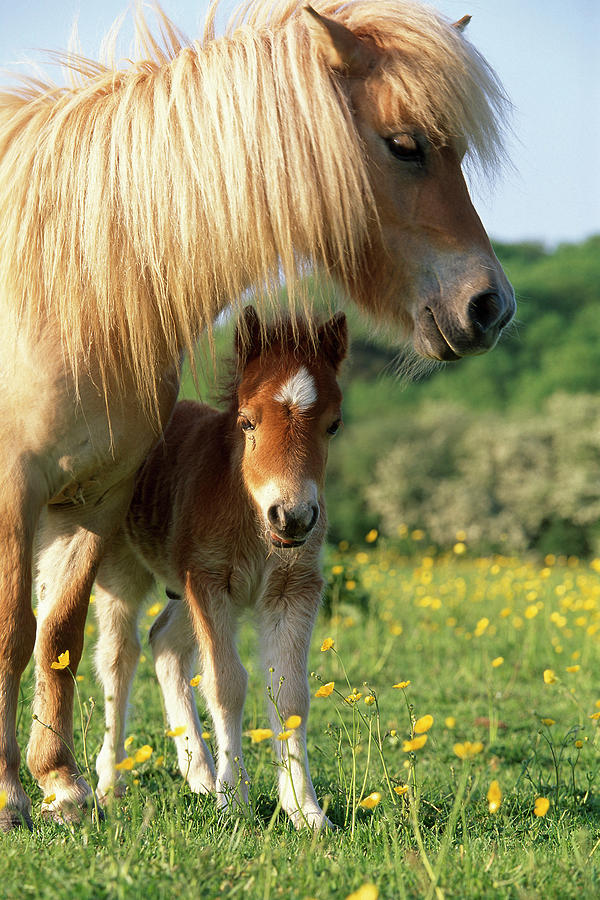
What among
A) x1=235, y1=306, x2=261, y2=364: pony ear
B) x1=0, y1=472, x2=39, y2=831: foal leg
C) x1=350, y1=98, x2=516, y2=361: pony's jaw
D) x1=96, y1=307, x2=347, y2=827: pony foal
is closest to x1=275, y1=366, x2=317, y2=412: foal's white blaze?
x1=96, y1=307, x2=347, y2=827: pony foal

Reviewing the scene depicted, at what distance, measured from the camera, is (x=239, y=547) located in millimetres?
3385

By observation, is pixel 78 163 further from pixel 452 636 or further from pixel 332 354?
pixel 452 636

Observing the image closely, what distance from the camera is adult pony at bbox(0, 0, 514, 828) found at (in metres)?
2.73

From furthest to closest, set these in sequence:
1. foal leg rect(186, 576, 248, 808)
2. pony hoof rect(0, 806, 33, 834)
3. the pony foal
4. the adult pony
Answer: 1. foal leg rect(186, 576, 248, 808)
2. the pony foal
3. the adult pony
4. pony hoof rect(0, 806, 33, 834)

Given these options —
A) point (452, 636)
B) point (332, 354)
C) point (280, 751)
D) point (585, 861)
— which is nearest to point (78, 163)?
point (332, 354)

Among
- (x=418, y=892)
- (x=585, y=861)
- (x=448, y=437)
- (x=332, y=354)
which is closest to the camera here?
(x=418, y=892)

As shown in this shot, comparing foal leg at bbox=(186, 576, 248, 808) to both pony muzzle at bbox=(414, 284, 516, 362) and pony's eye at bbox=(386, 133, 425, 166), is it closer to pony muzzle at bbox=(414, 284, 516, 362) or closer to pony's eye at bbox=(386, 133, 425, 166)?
pony muzzle at bbox=(414, 284, 516, 362)

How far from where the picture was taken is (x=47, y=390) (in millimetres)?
2777

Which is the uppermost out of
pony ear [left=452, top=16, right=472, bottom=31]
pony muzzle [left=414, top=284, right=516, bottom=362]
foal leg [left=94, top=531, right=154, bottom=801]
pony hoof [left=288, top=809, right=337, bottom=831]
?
pony ear [left=452, top=16, right=472, bottom=31]

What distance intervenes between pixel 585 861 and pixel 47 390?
199cm

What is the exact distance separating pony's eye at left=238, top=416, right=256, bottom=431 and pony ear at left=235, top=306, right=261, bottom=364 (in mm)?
239

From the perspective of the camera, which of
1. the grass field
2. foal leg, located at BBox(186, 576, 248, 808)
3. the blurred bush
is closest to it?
the grass field

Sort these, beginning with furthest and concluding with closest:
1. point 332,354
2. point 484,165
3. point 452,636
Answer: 1. point 452,636
2. point 332,354
3. point 484,165

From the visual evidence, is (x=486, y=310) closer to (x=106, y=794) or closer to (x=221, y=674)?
(x=221, y=674)
